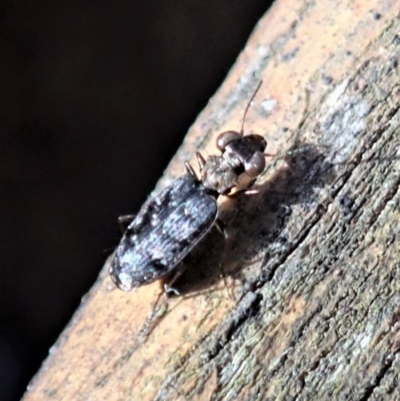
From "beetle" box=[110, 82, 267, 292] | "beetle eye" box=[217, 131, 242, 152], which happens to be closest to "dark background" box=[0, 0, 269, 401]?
"beetle" box=[110, 82, 267, 292]

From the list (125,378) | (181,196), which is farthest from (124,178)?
(125,378)

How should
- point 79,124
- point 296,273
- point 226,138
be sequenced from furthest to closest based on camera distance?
point 79,124
point 226,138
point 296,273

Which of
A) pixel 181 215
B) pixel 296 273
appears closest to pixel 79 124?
pixel 181 215

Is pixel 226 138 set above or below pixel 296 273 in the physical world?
above

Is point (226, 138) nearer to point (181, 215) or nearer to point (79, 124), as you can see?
point (181, 215)

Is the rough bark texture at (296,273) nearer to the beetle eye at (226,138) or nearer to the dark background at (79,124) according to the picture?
the beetle eye at (226,138)

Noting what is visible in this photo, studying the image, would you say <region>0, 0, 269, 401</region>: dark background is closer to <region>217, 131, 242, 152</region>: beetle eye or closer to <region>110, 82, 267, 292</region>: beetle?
<region>110, 82, 267, 292</region>: beetle
